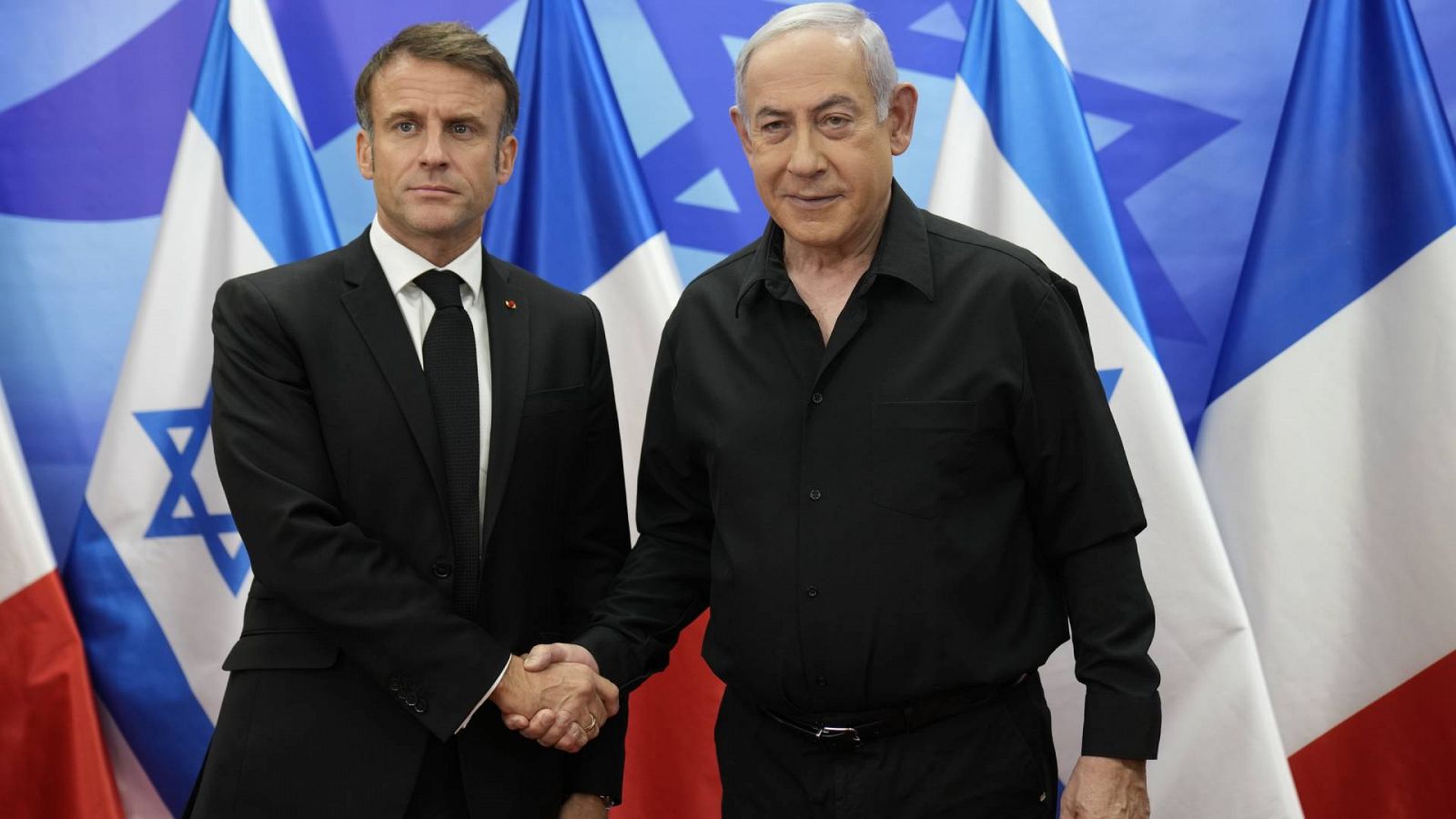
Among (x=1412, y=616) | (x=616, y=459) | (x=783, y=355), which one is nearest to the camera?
(x=783, y=355)

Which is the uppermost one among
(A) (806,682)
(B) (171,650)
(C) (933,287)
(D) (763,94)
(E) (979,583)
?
Answer: (D) (763,94)

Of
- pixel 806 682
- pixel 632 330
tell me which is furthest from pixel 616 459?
pixel 632 330

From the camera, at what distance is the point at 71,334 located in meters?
3.18

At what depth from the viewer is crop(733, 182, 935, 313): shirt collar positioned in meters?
1.82

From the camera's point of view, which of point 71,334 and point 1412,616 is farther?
point 71,334

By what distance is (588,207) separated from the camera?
289 cm

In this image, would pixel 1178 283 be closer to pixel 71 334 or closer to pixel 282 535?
pixel 282 535

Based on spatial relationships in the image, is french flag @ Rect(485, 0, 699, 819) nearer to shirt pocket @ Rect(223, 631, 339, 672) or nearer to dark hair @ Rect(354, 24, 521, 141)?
dark hair @ Rect(354, 24, 521, 141)

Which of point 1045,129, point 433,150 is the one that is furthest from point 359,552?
point 1045,129

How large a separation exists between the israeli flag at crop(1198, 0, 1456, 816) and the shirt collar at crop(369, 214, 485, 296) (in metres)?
1.66

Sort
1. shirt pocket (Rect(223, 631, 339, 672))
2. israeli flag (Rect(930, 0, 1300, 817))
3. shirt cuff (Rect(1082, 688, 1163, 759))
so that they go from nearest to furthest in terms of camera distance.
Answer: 1. shirt cuff (Rect(1082, 688, 1163, 759))
2. shirt pocket (Rect(223, 631, 339, 672))
3. israeli flag (Rect(930, 0, 1300, 817))

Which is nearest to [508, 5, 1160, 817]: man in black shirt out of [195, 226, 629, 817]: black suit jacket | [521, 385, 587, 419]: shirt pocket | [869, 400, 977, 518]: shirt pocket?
[869, 400, 977, 518]: shirt pocket

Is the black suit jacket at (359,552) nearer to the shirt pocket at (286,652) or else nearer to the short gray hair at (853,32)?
the shirt pocket at (286,652)

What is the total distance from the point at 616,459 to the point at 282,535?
1.84 ft
